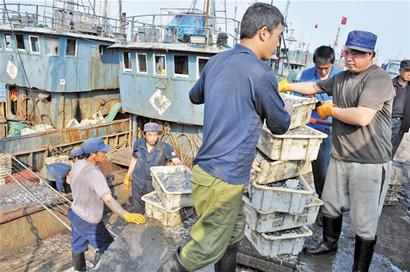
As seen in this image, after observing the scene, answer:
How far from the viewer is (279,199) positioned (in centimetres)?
312

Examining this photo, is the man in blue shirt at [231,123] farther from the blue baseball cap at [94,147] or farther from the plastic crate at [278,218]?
the blue baseball cap at [94,147]

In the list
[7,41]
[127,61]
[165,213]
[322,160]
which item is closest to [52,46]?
[7,41]

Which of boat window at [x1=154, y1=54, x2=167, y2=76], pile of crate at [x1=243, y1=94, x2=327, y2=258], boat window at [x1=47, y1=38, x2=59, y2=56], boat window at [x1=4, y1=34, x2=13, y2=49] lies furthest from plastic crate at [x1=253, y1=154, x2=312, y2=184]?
boat window at [x1=4, y1=34, x2=13, y2=49]

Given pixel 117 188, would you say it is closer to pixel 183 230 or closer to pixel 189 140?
pixel 189 140

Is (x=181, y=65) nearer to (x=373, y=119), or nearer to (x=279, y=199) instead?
(x=279, y=199)

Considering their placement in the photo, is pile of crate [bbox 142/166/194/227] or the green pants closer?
the green pants

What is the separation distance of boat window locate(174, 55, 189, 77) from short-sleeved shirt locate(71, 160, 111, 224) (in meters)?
8.56

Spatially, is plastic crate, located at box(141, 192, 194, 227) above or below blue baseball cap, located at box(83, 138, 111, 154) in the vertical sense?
below

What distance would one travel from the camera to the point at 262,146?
3.43 m

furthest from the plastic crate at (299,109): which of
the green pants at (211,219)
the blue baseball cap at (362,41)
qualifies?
the green pants at (211,219)

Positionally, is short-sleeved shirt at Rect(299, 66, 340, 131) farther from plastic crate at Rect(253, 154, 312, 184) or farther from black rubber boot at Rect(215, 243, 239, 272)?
black rubber boot at Rect(215, 243, 239, 272)

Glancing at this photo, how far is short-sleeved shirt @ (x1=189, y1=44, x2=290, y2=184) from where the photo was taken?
185 cm

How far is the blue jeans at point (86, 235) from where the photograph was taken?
12.7ft

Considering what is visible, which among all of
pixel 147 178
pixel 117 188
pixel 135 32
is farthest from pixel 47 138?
pixel 147 178
